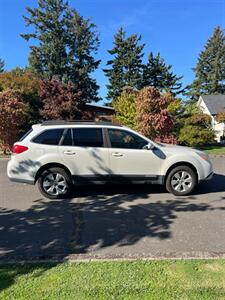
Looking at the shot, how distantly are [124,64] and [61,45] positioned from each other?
1018 cm

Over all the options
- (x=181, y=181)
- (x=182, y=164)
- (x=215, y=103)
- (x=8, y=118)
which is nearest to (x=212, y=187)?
(x=181, y=181)

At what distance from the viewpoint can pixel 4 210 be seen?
6.58 metres

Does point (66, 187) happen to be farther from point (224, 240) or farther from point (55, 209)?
point (224, 240)

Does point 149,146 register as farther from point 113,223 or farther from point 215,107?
point 215,107

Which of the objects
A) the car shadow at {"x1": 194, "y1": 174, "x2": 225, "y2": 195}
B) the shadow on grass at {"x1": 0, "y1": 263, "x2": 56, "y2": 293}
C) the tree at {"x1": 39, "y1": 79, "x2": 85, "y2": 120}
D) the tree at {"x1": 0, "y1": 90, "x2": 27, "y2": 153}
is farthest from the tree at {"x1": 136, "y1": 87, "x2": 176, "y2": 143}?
the shadow on grass at {"x1": 0, "y1": 263, "x2": 56, "y2": 293}

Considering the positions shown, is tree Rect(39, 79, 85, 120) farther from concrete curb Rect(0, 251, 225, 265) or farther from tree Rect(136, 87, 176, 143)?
concrete curb Rect(0, 251, 225, 265)

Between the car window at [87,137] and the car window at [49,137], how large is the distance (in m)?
0.38

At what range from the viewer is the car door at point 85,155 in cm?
732

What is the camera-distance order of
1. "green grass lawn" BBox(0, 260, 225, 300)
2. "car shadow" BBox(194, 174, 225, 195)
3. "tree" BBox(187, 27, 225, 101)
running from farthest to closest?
"tree" BBox(187, 27, 225, 101) < "car shadow" BBox(194, 174, 225, 195) < "green grass lawn" BBox(0, 260, 225, 300)

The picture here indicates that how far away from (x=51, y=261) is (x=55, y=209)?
250 centimetres

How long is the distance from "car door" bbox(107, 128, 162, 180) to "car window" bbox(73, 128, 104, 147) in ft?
0.88

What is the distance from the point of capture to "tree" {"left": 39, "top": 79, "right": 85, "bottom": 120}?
22.8 meters

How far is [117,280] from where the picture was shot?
3.60 m

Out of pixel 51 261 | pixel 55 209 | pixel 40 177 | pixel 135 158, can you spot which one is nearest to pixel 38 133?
pixel 40 177
